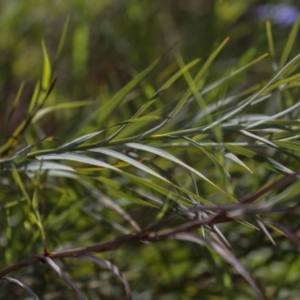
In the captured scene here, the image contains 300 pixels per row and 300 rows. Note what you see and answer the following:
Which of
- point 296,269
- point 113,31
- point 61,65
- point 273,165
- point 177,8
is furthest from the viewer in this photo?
point 177,8

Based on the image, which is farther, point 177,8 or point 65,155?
point 177,8

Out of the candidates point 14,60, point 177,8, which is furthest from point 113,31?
point 177,8

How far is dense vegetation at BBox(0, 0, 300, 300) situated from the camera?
39 cm

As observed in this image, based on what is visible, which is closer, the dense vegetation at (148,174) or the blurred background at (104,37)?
the dense vegetation at (148,174)

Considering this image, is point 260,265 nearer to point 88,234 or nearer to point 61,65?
point 88,234

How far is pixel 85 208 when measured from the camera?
0.52 metres

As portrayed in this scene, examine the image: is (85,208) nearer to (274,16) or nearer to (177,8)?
(274,16)

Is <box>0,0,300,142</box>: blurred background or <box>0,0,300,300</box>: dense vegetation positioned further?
<box>0,0,300,142</box>: blurred background

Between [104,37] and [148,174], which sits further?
[104,37]

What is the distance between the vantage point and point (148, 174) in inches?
23.0

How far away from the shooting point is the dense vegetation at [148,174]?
0.39 metres

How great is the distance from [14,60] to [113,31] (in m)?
0.11

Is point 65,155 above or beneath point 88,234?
above

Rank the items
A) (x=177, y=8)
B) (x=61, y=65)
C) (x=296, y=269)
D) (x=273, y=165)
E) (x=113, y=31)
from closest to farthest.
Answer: (x=273, y=165) → (x=296, y=269) → (x=113, y=31) → (x=61, y=65) → (x=177, y=8)
